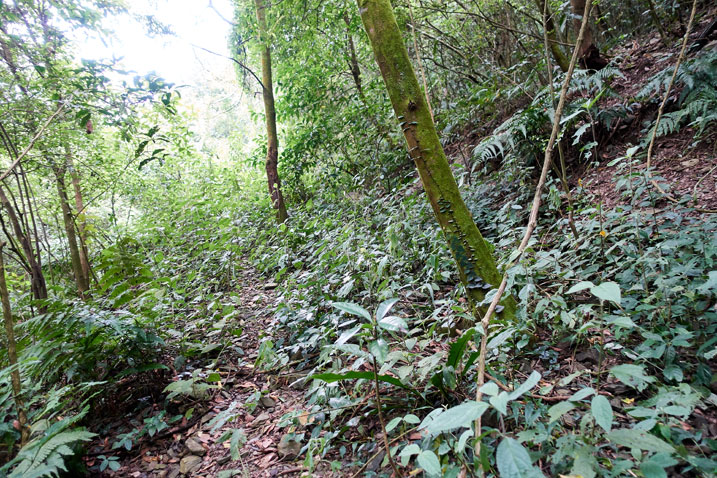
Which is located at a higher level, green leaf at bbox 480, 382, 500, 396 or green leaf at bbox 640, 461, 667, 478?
green leaf at bbox 480, 382, 500, 396

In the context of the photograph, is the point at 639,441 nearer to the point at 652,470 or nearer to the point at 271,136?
the point at 652,470

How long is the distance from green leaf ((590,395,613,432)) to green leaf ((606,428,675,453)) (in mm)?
145

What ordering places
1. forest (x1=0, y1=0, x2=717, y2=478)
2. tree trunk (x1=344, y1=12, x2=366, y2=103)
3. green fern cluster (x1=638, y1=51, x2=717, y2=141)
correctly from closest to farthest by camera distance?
forest (x1=0, y1=0, x2=717, y2=478)
green fern cluster (x1=638, y1=51, x2=717, y2=141)
tree trunk (x1=344, y1=12, x2=366, y2=103)

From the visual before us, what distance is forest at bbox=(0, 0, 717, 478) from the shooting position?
147cm

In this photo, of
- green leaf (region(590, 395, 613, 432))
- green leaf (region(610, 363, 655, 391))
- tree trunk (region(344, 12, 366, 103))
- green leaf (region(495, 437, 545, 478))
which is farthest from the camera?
tree trunk (region(344, 12, 366, 103))

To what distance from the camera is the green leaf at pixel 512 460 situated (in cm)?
81

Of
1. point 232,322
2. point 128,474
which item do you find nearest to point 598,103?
point 232,322

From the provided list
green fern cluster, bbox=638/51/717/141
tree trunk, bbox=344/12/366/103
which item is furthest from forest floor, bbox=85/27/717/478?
tree trunk, bbox=344/12/366/103

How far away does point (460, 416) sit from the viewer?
906 millimetres

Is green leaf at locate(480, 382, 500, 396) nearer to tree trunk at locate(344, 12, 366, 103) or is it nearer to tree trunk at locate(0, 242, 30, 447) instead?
tree trunk at locate(0, 242, 30, 447)

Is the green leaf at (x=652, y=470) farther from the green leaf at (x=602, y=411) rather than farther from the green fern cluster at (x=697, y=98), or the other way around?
the green fern cluster at (x=697, y=98)

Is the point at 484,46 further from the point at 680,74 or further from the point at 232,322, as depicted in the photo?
the point at 232,322

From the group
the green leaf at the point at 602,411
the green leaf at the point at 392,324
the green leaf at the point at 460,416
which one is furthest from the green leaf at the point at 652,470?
the green leaf at the point at 392,324

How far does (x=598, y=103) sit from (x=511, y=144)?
112 centimetres
